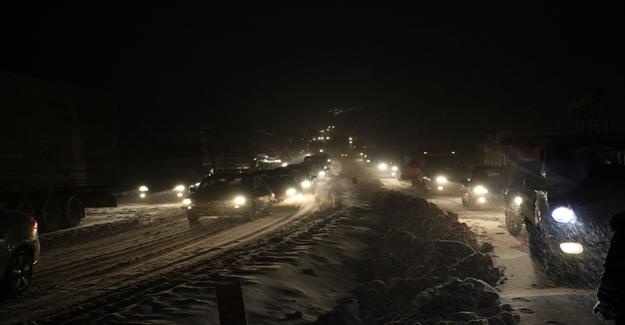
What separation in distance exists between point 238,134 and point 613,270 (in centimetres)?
7501

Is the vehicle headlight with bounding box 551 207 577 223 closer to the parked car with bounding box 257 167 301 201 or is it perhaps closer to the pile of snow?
the pile of snow

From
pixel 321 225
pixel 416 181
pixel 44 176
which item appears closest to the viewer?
pixel 321 225

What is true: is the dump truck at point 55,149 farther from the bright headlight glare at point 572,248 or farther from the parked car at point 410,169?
the parked car at point 410,169

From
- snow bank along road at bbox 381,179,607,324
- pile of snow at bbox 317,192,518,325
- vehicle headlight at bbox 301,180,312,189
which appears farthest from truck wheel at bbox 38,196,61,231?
snow bank along road at bbox 381,179,607,324

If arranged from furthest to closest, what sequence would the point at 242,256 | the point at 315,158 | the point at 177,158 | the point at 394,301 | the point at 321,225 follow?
the point at 315,158 < the point at 177,158 < the point at 321,225 < the point at 242,256 < the point at 394,301

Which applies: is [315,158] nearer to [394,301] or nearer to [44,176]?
[44,176]

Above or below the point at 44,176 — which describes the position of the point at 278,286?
below

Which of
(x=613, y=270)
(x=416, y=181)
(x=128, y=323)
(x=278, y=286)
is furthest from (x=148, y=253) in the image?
(x=416, y=181)

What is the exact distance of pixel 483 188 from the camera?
21.9 metres

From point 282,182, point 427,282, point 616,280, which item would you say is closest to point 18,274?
point 427,282

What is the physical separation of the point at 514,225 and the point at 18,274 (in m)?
10.5

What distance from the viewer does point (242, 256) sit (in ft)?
39.8

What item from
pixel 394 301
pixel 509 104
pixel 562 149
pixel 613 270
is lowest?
pixel 394 301

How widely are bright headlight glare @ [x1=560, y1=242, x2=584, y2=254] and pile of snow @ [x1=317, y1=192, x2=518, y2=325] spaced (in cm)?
110
